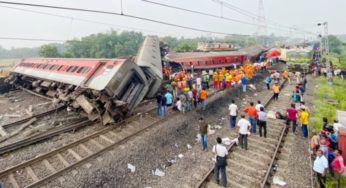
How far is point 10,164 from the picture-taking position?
8.40 m

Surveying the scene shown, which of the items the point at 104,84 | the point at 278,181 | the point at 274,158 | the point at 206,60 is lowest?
the point at 278,181

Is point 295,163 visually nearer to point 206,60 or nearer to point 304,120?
point 304,120

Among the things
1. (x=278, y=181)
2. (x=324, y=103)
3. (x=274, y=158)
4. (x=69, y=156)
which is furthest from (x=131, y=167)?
(x=324, y=103)

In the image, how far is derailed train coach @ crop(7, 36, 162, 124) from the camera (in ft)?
36.4

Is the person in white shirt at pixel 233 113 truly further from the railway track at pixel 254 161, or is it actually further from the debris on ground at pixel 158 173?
the debris on ground at pixel 158 173

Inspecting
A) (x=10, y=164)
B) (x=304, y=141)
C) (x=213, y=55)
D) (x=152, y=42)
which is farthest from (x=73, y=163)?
(x=213, y=55)

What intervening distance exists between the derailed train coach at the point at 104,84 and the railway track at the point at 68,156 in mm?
954

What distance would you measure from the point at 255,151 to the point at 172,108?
5544 mm

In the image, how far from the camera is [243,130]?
9.34 metres

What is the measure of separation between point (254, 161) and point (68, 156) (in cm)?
651

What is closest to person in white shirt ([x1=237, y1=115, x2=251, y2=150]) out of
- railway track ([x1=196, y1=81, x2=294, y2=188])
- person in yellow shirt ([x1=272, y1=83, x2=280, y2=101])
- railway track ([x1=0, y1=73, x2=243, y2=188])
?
railway track ([x1=196, y1=81, x2=294, y2=188])

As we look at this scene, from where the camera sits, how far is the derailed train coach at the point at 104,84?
1111 cm

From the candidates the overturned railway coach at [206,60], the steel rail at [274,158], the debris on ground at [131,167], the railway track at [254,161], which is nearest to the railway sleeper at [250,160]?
the railway track at [254,161]

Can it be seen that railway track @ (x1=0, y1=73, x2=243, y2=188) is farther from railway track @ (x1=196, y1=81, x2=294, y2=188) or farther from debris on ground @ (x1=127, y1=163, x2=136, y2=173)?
railway track @ (x1=196, y1=81, x2=294, y2=188)
